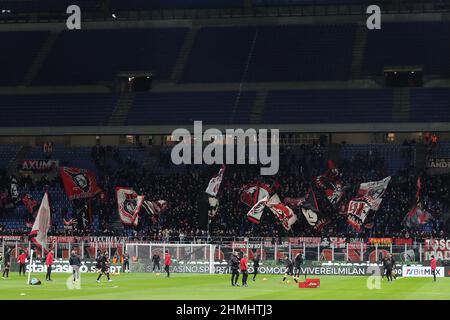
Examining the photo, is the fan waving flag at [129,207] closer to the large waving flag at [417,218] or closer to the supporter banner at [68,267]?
the supporter banner at [68,267]

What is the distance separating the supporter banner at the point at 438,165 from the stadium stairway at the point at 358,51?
9.67 meters

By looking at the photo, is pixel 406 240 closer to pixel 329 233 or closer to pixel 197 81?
pixel 329 233

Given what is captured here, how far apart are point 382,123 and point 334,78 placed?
6.67 metres

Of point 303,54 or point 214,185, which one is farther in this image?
point 303,54

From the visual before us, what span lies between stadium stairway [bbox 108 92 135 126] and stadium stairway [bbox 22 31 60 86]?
7.68 metres

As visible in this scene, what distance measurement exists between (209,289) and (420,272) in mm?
19442

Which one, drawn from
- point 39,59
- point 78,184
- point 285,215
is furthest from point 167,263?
point 39,59

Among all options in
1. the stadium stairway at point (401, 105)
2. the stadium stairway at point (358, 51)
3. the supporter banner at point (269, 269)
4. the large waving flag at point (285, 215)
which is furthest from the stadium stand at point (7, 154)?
the stadium stairway at point (401, 105)

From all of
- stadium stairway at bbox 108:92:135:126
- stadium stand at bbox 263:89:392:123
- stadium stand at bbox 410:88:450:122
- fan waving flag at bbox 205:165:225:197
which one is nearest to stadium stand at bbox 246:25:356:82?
stadium stand at bbox 263:89:392:123

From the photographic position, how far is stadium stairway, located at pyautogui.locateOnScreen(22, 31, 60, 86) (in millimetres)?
88562

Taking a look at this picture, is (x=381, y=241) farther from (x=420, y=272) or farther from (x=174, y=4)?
(x=174, y=4)

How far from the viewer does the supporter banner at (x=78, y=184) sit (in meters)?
79.3

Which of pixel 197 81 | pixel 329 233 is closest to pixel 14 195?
pixel 197 81

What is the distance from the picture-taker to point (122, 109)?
84.9 meters
